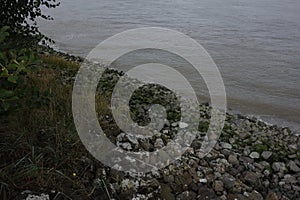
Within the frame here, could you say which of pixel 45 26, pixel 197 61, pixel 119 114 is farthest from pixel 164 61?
pixel 45 26

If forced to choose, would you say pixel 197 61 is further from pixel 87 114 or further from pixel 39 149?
pixel 39 149

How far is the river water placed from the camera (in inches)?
313

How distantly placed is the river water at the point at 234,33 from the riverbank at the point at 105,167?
2.60 meters

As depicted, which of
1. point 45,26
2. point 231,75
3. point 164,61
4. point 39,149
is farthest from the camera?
point 45,26

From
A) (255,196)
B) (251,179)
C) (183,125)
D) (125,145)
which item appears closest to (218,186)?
(255,196)

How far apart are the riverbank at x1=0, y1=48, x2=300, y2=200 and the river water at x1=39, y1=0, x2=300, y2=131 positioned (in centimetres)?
260

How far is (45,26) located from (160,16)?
19.1 ft

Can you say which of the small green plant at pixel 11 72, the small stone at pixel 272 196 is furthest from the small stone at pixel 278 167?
the small green plant at pixel 11 72

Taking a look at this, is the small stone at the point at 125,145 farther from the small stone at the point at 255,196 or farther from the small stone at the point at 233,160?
the small stone at the point at 255,196

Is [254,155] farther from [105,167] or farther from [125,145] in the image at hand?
[105,167]

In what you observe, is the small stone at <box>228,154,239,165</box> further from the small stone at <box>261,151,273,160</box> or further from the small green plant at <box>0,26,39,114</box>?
the small green plant at <box>0,26,39,114</box>

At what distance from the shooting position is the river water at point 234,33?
7957mm

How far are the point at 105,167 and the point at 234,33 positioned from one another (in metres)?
11.7

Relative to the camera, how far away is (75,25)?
15383 mm
